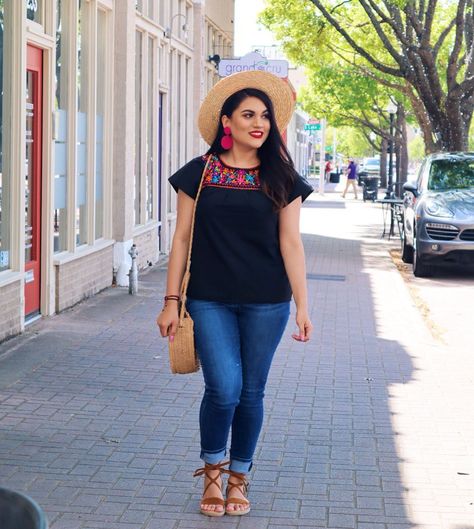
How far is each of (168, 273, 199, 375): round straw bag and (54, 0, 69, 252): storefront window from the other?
22.2ft

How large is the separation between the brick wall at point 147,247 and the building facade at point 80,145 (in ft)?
0.07

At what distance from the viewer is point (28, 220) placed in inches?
431

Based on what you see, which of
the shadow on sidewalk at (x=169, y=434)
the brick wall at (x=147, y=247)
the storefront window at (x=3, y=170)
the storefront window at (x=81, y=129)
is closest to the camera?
the shadow on sidewalk at (x=169, y=434)

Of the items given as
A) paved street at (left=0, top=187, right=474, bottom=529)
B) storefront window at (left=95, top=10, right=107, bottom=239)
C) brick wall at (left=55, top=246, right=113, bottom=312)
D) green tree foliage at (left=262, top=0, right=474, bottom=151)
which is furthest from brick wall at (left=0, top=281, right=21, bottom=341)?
green tree foliage at (left=262, top=0, right=474, bottom=151)

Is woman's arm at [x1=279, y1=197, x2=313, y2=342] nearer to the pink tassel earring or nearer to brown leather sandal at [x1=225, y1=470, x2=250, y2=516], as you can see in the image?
the pink tassel earring

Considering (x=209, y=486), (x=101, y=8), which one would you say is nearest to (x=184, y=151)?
(x=101, y=8)

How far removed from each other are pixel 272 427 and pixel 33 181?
4.64m

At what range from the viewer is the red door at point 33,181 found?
10.8 meters

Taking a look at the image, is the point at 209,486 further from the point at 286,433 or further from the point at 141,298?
the point at 141,298

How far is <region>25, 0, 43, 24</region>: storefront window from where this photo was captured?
10.6 m

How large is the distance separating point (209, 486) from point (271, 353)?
2.20ft

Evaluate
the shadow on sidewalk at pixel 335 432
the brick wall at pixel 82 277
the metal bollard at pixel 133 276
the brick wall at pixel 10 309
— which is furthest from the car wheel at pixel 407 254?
the brick wall at pixel 10 309

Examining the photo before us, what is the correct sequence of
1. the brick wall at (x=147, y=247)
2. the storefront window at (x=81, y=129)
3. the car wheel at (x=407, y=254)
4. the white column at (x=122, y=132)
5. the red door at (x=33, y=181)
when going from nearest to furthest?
1. the red door at (x=33, y=181)
2. the storefront window at (x=81, y=129)
3. the white column at (x=122, y=132)
4. the brick wall at (x=147, y=247)
5. the car wheel at (x=407, y=254)

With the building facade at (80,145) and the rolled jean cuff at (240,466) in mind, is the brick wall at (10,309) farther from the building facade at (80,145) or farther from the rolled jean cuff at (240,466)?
the rolled jean cuff at (240,466)
